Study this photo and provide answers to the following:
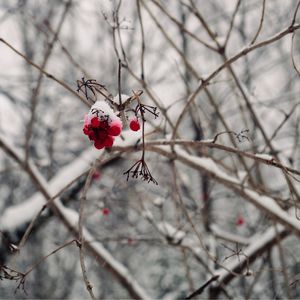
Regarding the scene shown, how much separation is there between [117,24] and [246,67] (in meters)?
4.02

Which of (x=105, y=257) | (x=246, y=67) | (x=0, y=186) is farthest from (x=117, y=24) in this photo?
(x=0, y=186)

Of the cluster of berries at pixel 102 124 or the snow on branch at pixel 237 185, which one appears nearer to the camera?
the cluster of berries at pixel 102 124

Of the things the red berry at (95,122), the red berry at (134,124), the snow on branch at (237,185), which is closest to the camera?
the red berry at (95,122)

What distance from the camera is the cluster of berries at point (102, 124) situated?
1.20m

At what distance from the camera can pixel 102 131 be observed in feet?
4.05

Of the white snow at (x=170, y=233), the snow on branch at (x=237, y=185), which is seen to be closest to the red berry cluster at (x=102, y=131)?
the snow on branch at (x=237, y=185)

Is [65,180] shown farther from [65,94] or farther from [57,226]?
[57,226]

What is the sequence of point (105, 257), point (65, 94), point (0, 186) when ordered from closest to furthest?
point (105, 257) → point (65, 94) → point (0, 186)

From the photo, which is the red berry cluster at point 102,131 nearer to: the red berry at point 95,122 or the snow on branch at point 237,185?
the red berry at point 95,122

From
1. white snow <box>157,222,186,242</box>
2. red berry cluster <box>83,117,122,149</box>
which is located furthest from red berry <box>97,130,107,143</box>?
white snow <box>157,222,186,242</box>

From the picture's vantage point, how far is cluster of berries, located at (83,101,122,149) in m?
1.20

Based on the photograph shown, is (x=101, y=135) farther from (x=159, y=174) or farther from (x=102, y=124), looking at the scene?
(x=159, y=174)

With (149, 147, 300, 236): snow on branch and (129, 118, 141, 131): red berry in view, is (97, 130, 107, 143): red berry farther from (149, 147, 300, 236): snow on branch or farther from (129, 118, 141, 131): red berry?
(149, 147, 300, 236): snow on branch

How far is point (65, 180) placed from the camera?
3221mm
